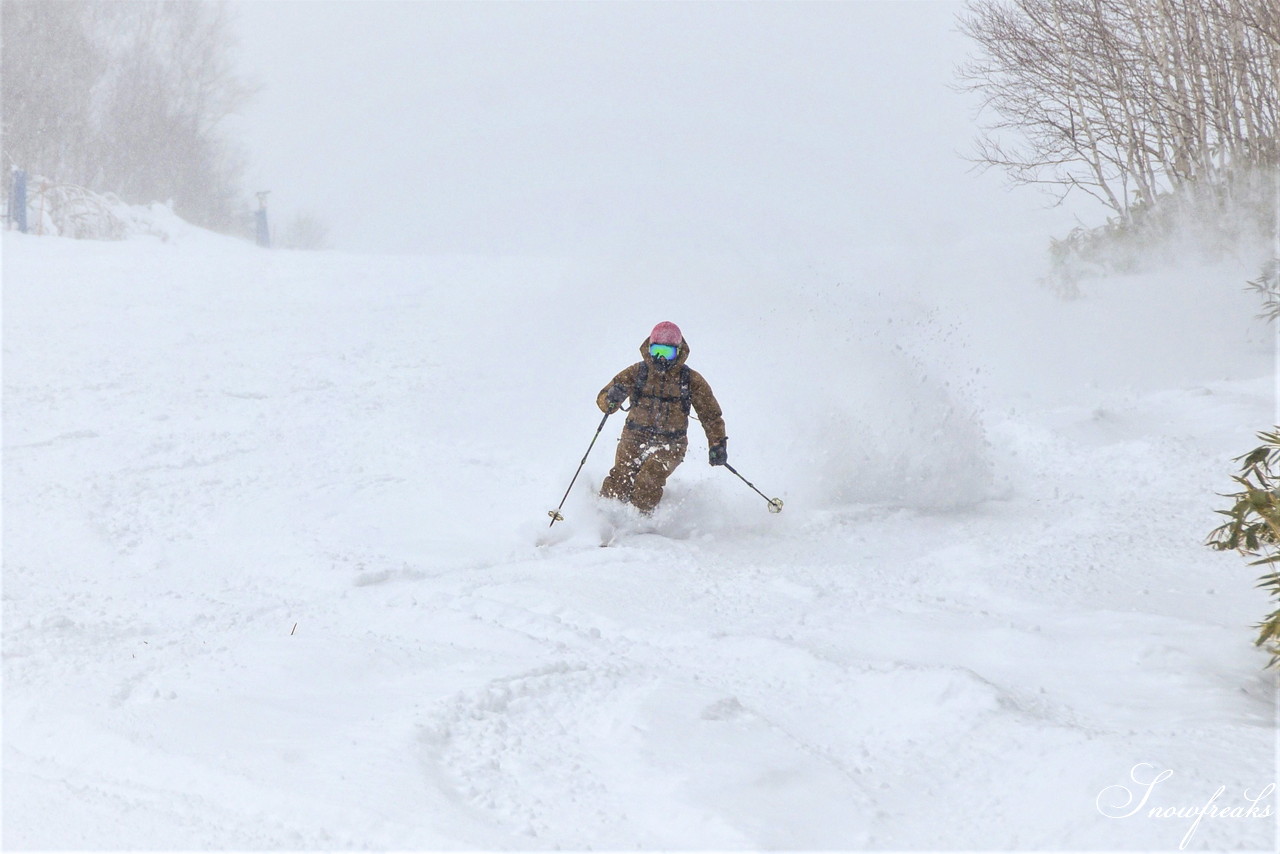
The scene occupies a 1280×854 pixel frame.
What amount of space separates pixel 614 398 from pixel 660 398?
1.11 feet

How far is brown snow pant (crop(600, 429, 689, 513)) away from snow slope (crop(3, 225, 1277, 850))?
251 mm

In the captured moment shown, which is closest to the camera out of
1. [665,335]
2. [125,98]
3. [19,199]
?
[665,335]

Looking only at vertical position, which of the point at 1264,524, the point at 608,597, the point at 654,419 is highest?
the point at 654,419

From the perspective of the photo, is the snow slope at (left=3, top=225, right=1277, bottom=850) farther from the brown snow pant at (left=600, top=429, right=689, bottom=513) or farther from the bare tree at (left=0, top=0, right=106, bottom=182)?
the bare tree at (left=0, top=0, right=106, bottom=182)

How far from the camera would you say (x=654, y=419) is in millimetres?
7062

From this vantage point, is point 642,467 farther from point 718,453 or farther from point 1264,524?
point 1264,524

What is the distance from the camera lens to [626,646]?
14.9 feet

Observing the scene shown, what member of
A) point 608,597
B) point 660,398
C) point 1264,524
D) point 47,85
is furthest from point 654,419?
point 47,85

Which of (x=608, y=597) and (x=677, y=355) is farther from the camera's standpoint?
(x=677, y=355)

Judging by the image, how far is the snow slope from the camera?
9.70ft

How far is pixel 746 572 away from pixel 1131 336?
40.1 feet

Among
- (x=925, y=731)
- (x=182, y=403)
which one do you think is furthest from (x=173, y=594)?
(x=182, y=403)

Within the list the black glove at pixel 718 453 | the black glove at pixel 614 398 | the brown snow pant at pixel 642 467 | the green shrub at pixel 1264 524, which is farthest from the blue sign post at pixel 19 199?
the green shrub at pixel 1264 524

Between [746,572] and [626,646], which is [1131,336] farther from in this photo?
[626,646]
